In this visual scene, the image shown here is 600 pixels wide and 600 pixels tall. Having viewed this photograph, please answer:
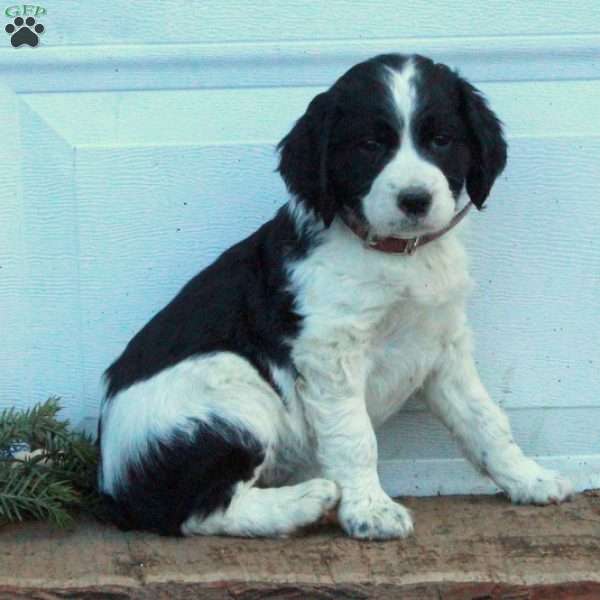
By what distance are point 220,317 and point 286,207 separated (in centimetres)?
45

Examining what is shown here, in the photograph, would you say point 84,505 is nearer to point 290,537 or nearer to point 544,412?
point 290,537

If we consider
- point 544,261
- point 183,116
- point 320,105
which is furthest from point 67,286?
point 544,261

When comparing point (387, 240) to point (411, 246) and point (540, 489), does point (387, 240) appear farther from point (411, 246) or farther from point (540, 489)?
point (540, 489)

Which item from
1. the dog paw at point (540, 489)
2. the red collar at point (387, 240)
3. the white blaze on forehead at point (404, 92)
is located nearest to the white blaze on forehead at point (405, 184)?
the white blaze on forehead at point (404, 92)

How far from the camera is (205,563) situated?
431 centimetres

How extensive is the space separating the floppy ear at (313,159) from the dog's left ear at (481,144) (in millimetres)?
471

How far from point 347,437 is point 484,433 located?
0.62 metres

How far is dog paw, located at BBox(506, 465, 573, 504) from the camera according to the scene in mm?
4828

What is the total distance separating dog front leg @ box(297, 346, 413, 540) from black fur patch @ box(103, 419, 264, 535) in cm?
25

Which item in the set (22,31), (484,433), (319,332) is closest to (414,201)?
(319,332)

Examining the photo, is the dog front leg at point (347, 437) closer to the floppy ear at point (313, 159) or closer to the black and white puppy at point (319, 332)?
the black and white puppy at point (319, 332)

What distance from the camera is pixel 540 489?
4828 mm

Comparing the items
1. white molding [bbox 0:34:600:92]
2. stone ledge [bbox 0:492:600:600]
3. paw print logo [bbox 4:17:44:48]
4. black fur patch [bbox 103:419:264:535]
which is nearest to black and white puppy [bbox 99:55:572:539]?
black fur patch [bbox 103:419:264:535]

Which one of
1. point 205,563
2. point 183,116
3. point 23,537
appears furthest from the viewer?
point 183,116
